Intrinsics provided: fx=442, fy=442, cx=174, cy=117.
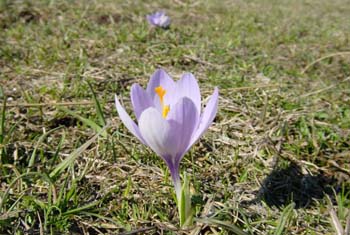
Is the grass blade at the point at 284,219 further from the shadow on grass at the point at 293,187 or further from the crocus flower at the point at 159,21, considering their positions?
the crocus flower at the point at 159,21

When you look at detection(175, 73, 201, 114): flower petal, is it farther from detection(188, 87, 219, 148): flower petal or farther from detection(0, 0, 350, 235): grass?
detection(0, 0, 350, 235): grass

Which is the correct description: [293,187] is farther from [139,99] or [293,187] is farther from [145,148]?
[139,99]

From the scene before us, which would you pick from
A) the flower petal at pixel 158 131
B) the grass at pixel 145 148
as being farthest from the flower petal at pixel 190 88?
the grass at pixel 145 148

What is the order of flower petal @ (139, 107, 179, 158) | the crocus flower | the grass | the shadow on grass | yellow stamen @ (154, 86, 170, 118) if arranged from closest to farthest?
flower petal @ (139, 107, 179, 158), yellow stamen @ (154, 86, 170, 118), the grass, the shadow on grass, the crocus flower

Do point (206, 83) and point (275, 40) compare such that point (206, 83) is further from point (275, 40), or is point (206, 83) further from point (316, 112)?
point (275, 40)

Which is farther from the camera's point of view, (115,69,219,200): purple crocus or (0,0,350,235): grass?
(0,0,350,235): grass

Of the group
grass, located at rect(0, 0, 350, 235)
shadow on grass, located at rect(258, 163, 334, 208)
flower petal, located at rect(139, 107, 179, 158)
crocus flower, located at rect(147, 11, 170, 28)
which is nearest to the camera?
flower petal, located at rect(139, 107, 179, 158)

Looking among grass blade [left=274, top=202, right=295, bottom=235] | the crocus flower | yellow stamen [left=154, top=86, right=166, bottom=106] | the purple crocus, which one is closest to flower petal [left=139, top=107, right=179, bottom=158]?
the purple crocus
